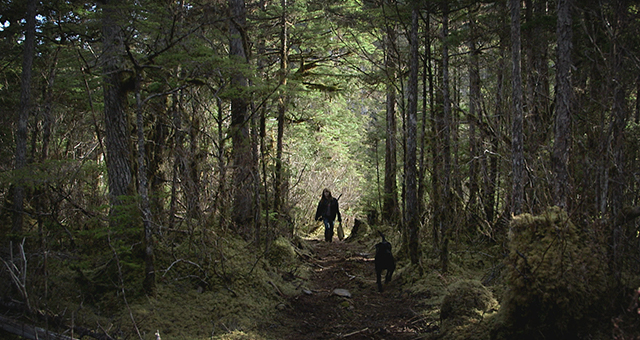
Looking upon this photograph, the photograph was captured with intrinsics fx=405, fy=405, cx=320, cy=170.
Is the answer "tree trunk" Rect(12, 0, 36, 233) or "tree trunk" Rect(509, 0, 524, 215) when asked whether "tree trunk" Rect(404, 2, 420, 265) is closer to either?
"tree trunk" Rect(509, 0, 524, 215)

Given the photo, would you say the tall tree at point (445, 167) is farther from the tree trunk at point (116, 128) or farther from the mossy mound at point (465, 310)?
the tree trunk at point (116, 128)

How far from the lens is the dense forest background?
4.59 m

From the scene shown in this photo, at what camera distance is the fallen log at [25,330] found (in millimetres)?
4078

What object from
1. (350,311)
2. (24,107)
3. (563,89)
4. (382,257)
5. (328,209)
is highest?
(563,89)

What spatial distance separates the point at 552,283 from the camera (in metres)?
3.84

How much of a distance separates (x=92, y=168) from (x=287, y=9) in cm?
733

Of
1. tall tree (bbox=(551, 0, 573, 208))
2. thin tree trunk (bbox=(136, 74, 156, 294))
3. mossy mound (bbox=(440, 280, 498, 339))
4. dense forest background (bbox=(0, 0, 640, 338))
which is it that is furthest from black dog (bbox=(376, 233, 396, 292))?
thin tree trunk (bbox=(136, 74, 156, 294))

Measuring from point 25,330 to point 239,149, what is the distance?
5.76 metres

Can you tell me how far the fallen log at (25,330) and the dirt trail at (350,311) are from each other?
280 cm

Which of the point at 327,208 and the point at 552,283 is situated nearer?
the point at 552,283

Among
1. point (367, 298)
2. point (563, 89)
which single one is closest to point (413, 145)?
point (563, 89)

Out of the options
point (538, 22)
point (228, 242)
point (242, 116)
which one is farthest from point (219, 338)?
point (538, 22)

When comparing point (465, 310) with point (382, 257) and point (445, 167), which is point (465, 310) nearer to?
point (382, 257)

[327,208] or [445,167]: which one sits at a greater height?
[445,167]
